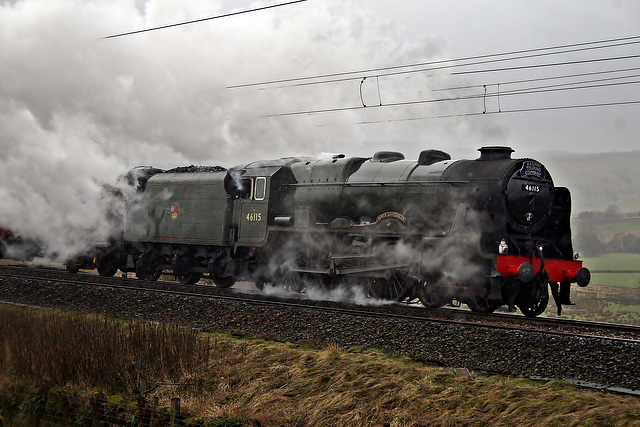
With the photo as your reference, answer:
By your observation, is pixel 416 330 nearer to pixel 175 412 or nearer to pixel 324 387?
pixel 324 387

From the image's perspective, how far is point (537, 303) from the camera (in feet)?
45.8

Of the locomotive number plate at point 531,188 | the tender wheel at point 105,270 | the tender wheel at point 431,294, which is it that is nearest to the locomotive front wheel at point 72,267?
the tender wheel at point 105,270

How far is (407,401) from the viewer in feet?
23.3

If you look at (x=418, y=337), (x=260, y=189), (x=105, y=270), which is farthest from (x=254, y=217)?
(x=418, y=337)

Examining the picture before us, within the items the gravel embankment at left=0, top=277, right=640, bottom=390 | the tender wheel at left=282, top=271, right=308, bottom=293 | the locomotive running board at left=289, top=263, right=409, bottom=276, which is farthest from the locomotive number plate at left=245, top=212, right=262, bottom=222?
the gravel embankment at left=0, top=277, right=640, bottom=390

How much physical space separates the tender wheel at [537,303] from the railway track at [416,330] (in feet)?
4.53

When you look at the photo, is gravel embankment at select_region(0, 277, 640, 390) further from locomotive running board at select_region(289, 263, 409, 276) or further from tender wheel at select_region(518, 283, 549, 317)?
tender wheel at select_region(518, 283, 549, 317)

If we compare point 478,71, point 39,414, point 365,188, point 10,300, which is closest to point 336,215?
point 365,188

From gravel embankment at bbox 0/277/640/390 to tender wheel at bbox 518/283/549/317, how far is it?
4.35 meters

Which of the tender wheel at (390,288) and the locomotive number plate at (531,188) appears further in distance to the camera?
the tender wheel at (390,288)

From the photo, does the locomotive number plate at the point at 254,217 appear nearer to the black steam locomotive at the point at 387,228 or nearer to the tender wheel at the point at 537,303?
the black steam locomotive at the point at 387,228

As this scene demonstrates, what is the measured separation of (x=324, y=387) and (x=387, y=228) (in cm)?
750

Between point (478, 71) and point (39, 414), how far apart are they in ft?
37.7

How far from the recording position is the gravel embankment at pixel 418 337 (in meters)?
8.27
